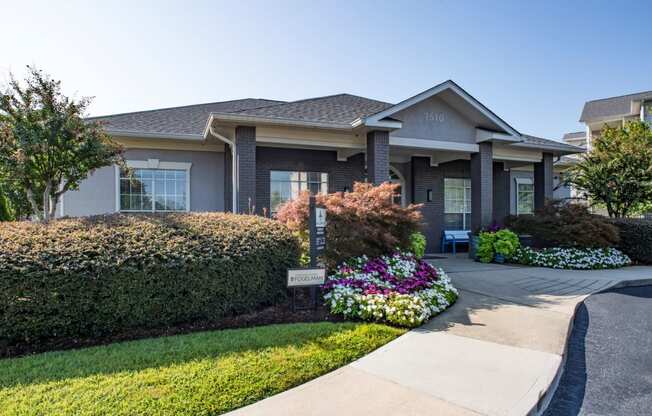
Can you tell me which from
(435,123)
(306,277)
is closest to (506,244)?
(435,123)

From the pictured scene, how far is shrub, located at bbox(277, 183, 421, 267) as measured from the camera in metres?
7.35

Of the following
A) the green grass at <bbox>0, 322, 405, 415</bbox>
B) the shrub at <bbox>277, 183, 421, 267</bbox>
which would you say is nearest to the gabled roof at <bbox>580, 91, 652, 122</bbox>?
the shrub at <bbox>277, 183, 421, 267</bbox>

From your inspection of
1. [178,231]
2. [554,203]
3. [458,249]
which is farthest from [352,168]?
[178,231]

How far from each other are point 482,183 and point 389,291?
8.30m

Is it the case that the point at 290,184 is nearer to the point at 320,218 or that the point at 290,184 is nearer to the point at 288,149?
the point at 288,149

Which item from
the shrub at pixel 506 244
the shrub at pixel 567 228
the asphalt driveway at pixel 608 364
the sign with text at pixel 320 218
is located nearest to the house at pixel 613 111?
the shrub at pixel 567 228

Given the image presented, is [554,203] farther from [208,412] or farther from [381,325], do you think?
[208,412]

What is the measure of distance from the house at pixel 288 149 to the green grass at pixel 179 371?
546cm

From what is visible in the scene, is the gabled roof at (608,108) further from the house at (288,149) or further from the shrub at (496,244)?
the shrub at (496,244)

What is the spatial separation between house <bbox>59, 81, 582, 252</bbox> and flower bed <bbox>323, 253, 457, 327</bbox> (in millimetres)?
3688

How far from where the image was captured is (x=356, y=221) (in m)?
7.48

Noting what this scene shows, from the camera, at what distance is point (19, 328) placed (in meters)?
4.27

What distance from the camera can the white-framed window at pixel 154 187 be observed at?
11.5m

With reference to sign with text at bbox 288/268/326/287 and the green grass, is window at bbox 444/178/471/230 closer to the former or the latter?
sign with text at bbox 288/268/326/287
